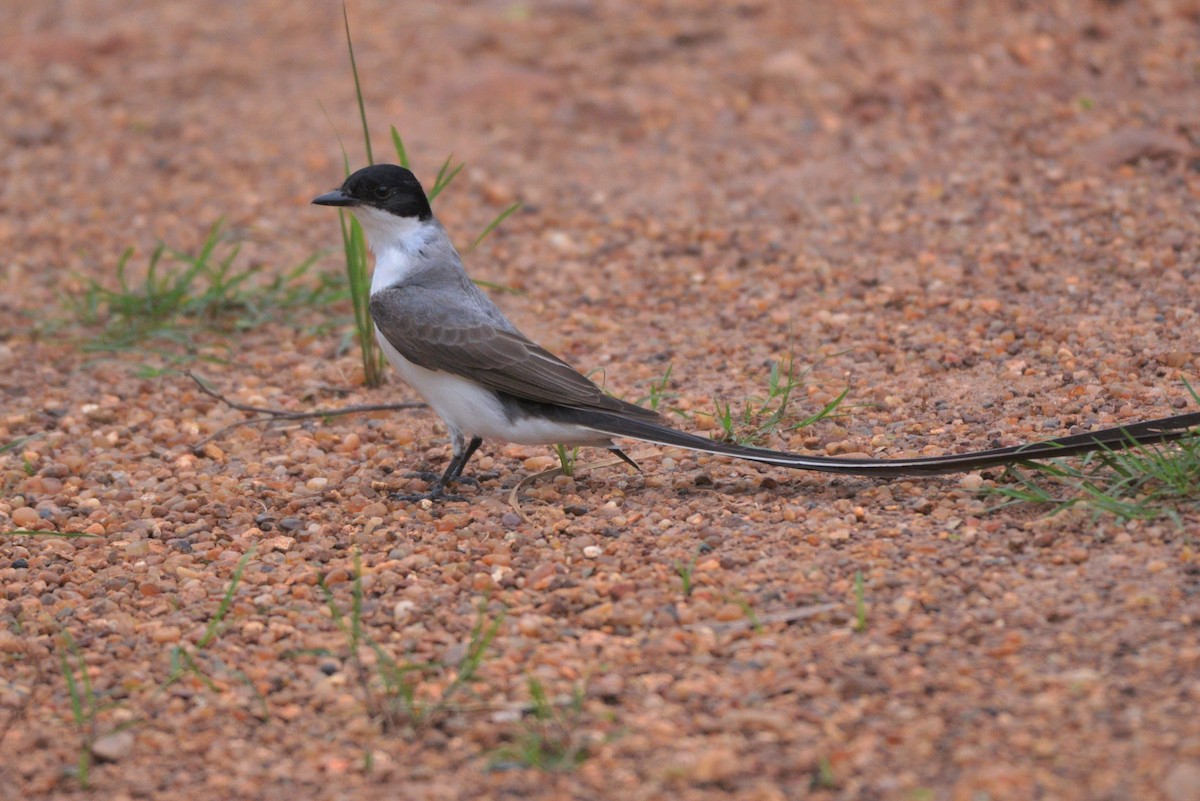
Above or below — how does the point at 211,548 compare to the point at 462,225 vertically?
below

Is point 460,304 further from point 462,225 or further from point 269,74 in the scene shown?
point 269,74

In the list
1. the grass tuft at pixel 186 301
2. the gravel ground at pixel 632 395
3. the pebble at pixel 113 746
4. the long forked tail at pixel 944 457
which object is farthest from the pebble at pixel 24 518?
the long forked tail at pixel 944 457

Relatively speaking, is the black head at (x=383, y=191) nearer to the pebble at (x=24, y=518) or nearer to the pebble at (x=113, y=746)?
the pebble at (x=24, y=518)

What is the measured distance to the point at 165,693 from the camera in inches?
152

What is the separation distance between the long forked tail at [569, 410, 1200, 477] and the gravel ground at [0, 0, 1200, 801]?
14 cm

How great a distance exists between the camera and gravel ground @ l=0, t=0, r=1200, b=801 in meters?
3.52

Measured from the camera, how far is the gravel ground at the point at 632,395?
352 cm

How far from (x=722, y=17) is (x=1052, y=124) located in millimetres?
2515

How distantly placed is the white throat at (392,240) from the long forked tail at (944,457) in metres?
1.32

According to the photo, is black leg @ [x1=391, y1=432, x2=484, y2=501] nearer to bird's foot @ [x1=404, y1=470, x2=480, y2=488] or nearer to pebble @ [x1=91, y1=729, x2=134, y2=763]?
bird's foot @ [x1=404, y1=470, x2=480, y2=488]

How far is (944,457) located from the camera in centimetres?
454

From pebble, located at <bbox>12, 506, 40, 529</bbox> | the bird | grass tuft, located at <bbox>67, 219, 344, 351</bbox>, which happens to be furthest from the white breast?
grass tuft, located at <bbox>67, 219, 344, 351</bbox>

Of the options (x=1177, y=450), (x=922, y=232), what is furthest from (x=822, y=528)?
(x=922, y=232)

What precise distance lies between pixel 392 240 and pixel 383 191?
21cm
